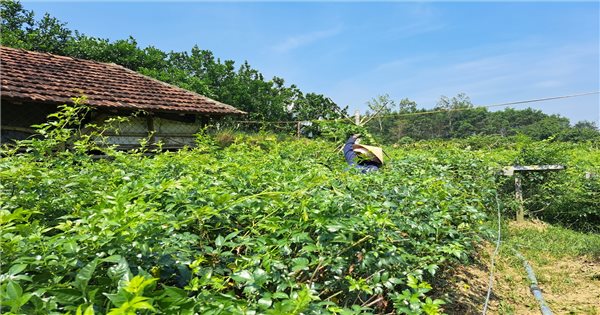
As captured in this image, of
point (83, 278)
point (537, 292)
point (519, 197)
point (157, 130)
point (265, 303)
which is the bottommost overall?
point (537, 292)

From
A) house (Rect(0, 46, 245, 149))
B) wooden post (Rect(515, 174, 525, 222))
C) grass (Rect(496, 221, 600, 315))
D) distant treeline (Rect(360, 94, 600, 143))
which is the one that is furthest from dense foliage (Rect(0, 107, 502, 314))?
distant treeline (Rect(360, 94, 600, 143))

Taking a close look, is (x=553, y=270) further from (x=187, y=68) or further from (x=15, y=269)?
(x=187, y=68)

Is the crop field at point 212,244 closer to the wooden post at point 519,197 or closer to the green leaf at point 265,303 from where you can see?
the green leaf at point 265,303

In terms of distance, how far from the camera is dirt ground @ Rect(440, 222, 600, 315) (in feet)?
10.2

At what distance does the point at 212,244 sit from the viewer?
165 cm

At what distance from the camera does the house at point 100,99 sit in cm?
635

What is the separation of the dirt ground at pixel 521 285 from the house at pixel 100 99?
446 centimetres

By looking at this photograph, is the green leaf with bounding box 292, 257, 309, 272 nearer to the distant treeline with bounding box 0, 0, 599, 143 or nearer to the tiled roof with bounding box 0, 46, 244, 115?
the tiled roof with bounding box 0, 46, 244, 115

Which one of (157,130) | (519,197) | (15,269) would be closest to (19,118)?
(157,130)

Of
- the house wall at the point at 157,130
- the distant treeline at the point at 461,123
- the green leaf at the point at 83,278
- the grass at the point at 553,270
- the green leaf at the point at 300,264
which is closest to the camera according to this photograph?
the green leaf at the point at 83,278

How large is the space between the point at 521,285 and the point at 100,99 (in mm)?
6955

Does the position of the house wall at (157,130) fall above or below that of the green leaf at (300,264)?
above

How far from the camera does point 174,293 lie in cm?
103

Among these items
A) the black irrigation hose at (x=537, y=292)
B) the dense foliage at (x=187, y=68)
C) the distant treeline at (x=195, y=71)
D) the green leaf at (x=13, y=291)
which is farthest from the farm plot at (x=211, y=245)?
the dense foliage at (x=187, y=68)
